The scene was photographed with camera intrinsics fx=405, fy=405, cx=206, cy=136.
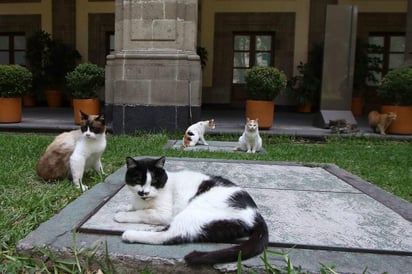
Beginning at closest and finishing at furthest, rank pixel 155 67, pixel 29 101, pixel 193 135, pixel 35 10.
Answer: pixel 193 135
pixel 155 67
pixel 29 101
pixel 35 10

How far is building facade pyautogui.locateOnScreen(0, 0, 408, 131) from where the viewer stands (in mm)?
11922

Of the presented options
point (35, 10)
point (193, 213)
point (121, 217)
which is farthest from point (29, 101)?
point (193, 213)

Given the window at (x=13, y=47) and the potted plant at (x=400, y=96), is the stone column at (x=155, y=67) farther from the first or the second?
the window at (x=13, y=47)

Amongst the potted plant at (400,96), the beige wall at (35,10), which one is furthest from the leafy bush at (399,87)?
the beige wall at (35,10)

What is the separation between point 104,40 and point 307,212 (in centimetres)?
1148

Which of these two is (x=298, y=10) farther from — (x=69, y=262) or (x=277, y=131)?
(x=69, y=262)

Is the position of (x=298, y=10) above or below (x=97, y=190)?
above

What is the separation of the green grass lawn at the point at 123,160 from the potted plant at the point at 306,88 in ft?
14.9

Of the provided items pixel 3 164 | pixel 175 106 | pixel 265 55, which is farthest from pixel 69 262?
pixel 265 55

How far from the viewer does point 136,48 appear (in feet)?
23.4

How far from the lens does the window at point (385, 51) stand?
1199 cm

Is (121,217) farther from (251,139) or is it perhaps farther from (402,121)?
(402,121)

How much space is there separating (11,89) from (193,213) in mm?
6872

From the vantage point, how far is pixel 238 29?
12.3 m
